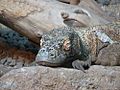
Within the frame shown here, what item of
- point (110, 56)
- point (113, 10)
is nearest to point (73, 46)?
point (110, 56)

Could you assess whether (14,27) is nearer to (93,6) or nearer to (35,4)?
(35,4)

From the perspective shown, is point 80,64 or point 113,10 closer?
point 80,64

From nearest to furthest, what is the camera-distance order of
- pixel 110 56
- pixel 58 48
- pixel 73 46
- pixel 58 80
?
pixel 58 80 → pixel 58 48 → pixel 73 46 → pixel 110 56

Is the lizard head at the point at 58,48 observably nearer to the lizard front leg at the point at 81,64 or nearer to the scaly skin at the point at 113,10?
the lizard front leg at the point at 81,64

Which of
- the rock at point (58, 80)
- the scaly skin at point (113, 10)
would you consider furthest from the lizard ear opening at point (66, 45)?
the scaly skin at point (113, 10)

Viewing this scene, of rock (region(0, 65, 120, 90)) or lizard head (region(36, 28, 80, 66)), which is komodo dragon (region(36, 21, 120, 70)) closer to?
lizard head (region(36, 28, 80, 66))

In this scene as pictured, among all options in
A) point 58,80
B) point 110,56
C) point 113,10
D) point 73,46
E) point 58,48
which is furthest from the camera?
point 113,10

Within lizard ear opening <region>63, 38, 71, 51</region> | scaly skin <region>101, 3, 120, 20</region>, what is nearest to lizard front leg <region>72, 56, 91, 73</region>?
lizard ear opening <region>63, 38, 71, 51</region>

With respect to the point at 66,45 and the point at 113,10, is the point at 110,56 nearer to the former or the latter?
the point at 66,45
